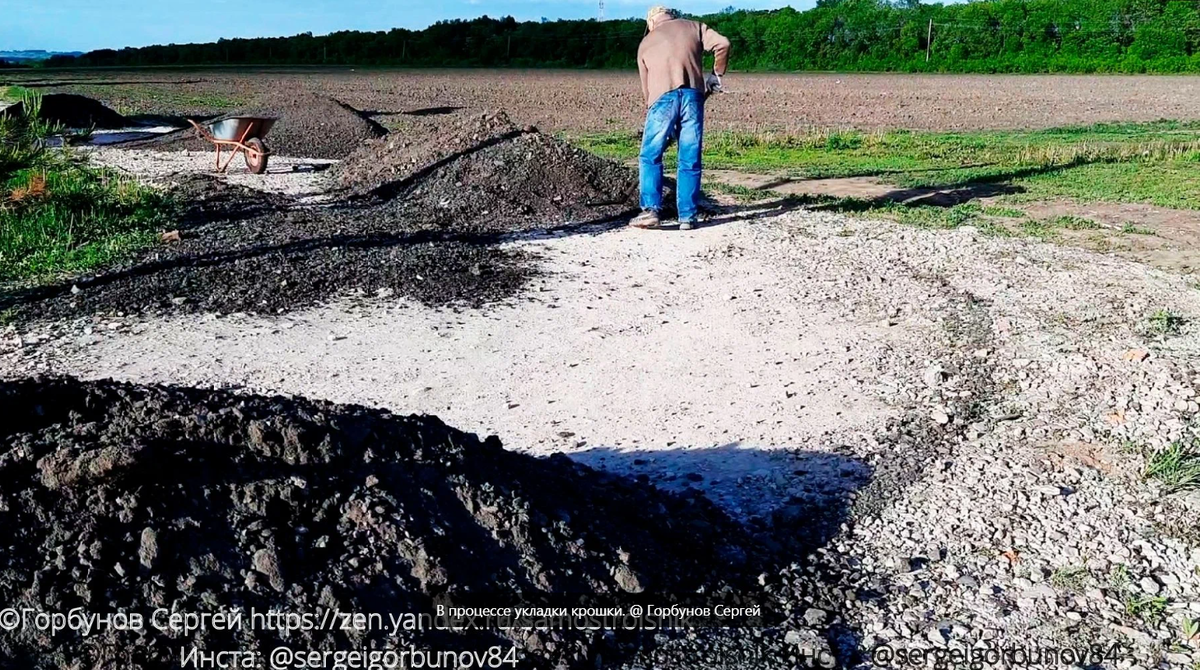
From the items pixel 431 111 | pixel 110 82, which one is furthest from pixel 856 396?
pixel 110 82

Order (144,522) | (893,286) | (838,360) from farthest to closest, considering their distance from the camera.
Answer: (893,286), (838,360), (144,522)

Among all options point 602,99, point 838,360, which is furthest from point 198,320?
point 602,99

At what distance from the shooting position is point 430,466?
11.1 feet

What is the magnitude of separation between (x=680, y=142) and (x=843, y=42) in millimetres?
45945

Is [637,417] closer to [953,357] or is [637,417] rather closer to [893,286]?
[953,357]

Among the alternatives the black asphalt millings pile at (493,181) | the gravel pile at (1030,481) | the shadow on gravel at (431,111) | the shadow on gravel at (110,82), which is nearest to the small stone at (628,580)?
the gravel pile at (1030,481)

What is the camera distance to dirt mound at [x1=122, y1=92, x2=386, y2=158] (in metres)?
15.0

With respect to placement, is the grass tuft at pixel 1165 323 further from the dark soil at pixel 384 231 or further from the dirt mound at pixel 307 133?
the dirt mound at pixel 307 133

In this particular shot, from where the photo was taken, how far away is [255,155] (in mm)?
12289

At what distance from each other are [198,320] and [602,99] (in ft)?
82.1

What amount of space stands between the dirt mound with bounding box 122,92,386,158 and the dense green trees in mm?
35532

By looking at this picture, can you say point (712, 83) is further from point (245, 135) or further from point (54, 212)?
point (245, 135)

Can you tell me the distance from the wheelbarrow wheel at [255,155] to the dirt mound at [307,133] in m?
2.06

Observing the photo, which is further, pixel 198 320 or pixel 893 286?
pixel 893 286
